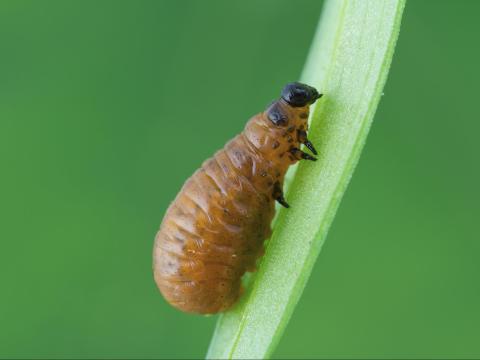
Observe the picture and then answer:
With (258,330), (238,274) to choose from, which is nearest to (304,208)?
(258,330)

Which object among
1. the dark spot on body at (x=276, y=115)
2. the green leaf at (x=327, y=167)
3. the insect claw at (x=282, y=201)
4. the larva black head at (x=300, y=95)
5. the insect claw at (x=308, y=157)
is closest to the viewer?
the green leaf at (x=327, y=167)

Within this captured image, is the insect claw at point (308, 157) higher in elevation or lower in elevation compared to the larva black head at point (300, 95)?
lower

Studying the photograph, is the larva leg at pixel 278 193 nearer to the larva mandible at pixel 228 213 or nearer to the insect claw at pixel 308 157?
the larva mandible at pixel 228 213

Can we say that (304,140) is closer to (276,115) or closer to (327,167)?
(276,115)

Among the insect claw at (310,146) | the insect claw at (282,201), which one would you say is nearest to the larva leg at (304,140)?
the insect claw at (310,146)

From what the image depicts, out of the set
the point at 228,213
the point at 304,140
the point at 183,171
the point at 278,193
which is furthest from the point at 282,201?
the point at 183,171

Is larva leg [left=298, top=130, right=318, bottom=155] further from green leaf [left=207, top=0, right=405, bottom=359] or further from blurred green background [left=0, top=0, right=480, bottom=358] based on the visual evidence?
blurred green background [left=0, top=0, right=480, bottom=358]

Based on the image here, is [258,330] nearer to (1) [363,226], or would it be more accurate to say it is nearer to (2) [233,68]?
(1) [363,226]
